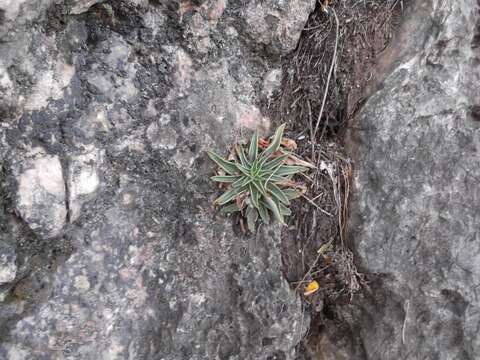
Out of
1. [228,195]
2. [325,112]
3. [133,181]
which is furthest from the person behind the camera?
[325,112]

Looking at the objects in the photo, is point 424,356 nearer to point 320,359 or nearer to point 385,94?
point 320,359

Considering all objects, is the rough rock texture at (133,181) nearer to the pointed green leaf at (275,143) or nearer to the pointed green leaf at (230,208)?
the pointed green leaf at (230,208)

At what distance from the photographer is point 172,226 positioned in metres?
2.95

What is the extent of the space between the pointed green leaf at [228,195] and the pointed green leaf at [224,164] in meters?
0.12

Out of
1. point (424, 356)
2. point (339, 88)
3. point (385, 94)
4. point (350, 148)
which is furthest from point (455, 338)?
point (339, 88)

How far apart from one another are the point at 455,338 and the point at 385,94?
185cm

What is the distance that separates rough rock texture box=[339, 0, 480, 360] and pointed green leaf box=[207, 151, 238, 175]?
1.02 metres

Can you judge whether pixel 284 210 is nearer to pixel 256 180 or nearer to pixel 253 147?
pixel 256 180

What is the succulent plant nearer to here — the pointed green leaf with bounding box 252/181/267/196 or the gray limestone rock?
the pointed green leaf with bounding box 252/181/267/196

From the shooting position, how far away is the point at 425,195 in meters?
3.11

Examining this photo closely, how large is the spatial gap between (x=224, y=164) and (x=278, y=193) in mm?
464

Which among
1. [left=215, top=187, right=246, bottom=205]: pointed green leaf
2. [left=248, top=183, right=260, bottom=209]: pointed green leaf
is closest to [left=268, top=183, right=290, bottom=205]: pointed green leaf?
[left=248, top=183, right=260, bottom=209]: pointed green leaf

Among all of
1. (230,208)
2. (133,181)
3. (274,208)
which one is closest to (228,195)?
(230,208)

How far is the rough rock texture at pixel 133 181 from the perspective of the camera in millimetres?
2438
